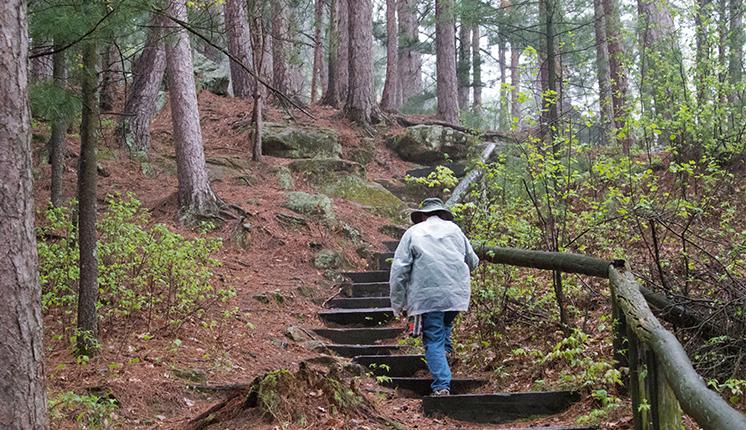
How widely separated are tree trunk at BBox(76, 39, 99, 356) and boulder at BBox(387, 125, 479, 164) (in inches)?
441

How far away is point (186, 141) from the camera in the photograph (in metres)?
11.8

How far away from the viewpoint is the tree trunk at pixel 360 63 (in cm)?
1720

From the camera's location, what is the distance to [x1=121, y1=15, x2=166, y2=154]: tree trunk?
14.4 metres

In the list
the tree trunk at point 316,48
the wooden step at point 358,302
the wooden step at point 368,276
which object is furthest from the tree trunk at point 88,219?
the tree trunk at point 316,48

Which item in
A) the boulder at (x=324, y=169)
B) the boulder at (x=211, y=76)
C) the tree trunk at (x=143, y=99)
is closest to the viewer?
the tree trunk at (x=143, y=99)

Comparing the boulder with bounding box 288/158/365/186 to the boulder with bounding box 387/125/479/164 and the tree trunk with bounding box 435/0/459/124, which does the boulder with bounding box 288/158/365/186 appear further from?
the tree trunk with bounding box 435/0/459/124

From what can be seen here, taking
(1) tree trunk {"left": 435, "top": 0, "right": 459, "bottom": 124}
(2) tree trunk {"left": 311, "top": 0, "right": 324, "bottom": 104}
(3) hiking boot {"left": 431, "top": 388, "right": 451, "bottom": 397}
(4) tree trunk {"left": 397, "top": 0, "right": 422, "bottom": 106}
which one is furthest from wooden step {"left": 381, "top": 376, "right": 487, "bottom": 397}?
(4) tree trunk {"left": 397, "top": 0, "right": 422, "bottom": 106}

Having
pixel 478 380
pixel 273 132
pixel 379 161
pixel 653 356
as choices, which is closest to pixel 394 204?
pixel 379 161

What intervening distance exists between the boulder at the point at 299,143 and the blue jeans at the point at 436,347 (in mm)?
9357

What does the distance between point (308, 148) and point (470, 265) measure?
9.32 metres

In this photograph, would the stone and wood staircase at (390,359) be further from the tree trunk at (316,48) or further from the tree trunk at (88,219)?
the tree trunk at (316,48)

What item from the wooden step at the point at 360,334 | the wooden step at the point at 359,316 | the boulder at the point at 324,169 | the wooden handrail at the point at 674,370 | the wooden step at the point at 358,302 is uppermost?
the boulder at the point at 324,169

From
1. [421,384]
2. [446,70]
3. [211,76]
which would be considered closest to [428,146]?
[446,70]

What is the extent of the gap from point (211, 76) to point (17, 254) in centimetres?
1693
